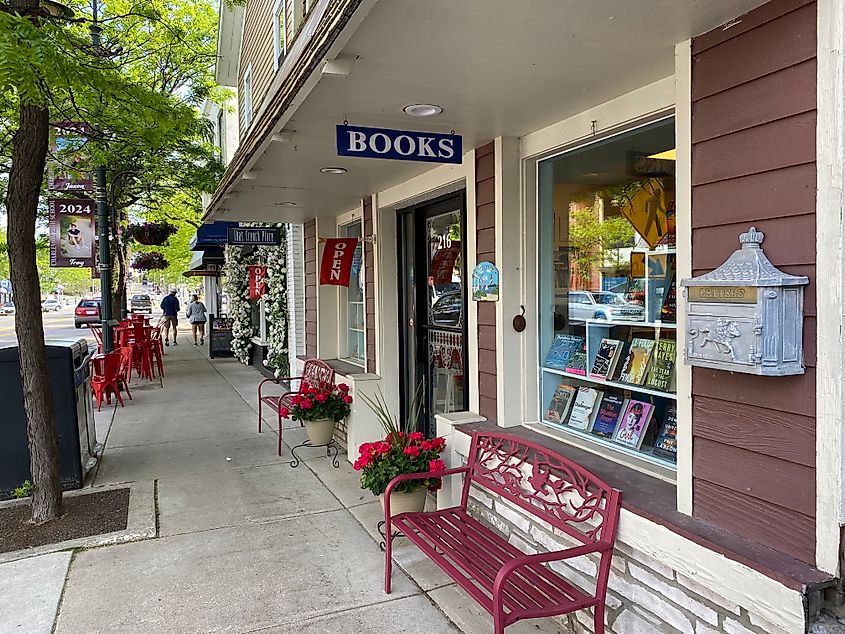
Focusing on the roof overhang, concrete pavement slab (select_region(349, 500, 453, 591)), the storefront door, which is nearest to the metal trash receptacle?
concrete pavement slab (select_region(349, 500, 453, 591))

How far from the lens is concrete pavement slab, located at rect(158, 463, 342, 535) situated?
417 cm

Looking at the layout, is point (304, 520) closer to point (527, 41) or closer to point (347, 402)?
point (347, 402)

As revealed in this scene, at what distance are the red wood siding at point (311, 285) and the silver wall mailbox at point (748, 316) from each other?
562 cm

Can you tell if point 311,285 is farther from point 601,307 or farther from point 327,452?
point 601,307

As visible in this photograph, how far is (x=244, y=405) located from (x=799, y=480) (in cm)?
732

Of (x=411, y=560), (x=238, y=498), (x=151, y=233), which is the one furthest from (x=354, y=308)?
(x=151, y=233)

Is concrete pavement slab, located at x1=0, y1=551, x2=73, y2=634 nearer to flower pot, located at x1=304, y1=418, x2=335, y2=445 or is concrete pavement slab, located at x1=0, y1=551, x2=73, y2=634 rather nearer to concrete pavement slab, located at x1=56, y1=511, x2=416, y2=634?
concrete pavement slab, located at x1=56, y1=511, x2=416, y2=634

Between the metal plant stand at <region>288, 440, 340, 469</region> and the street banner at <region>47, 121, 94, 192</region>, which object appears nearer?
the metal plant stand at <region>288, 440, 340, 469</region>

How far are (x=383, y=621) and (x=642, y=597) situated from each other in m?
1.18

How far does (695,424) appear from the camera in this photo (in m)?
2.32

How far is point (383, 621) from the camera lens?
289 cm

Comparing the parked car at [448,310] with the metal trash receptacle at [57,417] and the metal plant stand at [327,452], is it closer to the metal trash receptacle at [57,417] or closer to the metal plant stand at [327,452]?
the metal plant stand at [327,452]

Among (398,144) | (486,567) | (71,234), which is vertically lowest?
(486,567)

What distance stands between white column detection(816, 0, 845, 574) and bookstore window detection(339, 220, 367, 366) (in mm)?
4961
